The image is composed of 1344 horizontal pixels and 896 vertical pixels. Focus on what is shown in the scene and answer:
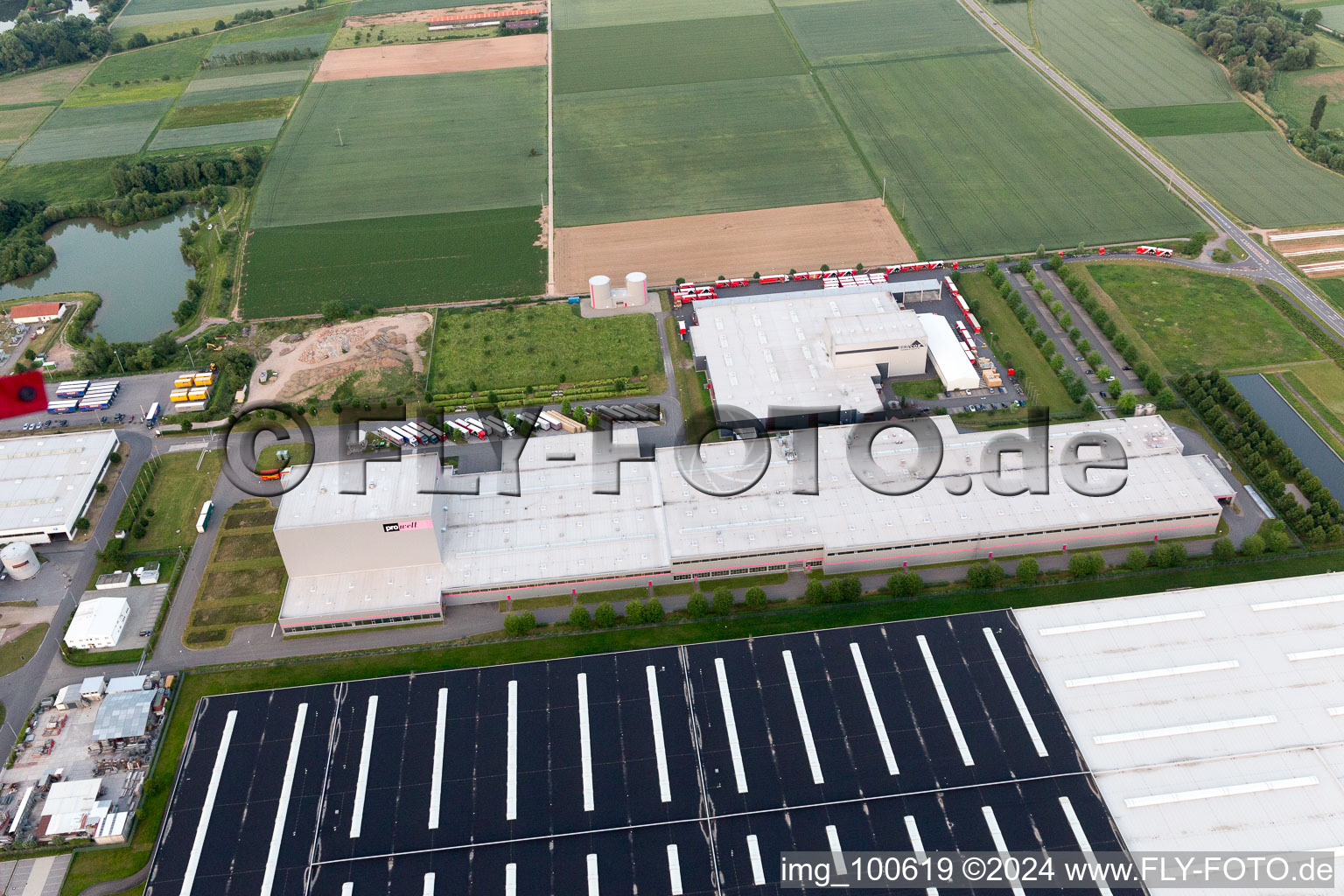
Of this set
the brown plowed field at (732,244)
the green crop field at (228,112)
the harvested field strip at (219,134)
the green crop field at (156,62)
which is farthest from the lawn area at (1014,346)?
the green crop field at (156,62)

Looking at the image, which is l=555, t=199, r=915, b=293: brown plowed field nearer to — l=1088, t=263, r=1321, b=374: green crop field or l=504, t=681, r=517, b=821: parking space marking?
l=1088, t=263, r=1321, b=374: green crop field

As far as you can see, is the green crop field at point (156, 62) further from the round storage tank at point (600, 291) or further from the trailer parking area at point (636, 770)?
the trailer parking area at point (636, 770)

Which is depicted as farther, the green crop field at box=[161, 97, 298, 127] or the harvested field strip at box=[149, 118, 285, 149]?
the green crop field at box=[161, 97, 298, 127]

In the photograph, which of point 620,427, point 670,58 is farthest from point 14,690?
point 670,58

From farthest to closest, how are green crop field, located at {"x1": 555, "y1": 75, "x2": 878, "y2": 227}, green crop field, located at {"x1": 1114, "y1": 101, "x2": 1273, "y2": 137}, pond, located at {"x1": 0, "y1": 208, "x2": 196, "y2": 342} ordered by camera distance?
green crop field, located at {"x1": 1114, "y1": 101, "x2": 1273, "y2": 137} < green crop field, located at {"x1": 555, "y1": 75, "x2": 878, "y2": 227} < pond, located at {"x1": 0, "y1": 208, "x2": 196, "y2": 342}

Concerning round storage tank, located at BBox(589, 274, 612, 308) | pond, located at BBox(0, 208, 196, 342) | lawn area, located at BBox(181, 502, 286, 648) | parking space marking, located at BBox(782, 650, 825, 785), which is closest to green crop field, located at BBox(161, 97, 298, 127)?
pond, located at BBox(0, 208, 196, 342)

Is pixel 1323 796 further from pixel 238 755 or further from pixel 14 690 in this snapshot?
pixel 14 690
